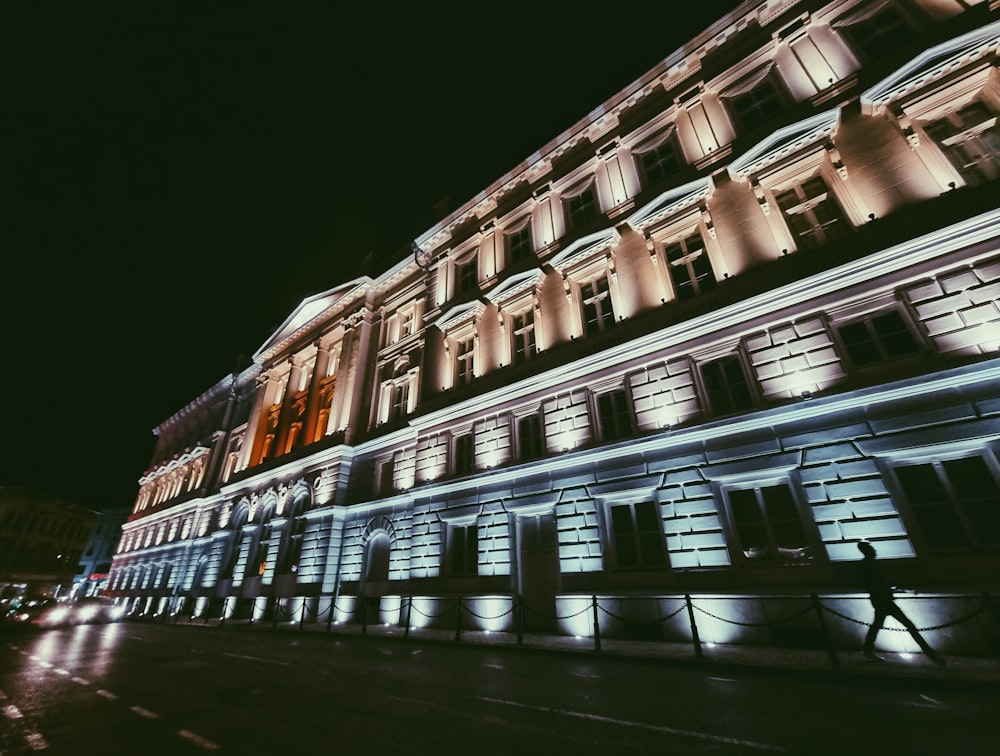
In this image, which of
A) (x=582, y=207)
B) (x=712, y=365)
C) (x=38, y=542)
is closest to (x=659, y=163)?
(x=582, y=207)

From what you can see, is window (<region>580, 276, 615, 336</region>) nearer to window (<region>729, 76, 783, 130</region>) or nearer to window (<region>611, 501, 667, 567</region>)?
window (<region>611, 501, 667, 567</region>)

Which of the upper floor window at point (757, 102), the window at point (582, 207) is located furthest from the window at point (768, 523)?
the window at point (582, 207)

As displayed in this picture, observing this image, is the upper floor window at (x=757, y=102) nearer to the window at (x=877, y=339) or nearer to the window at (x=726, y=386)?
the window at (x=877, y=339)

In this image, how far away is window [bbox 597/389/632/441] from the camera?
1276 cm

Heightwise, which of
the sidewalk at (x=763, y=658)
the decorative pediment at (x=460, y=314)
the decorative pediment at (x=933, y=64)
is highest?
the decorative pediment at (x=933, y=64)

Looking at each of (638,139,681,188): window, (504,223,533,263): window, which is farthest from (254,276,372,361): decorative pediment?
(638,139,681,188): window

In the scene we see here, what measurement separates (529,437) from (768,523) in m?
7.74

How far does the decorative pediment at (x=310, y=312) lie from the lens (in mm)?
27594

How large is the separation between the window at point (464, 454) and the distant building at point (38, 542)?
58.1 meters

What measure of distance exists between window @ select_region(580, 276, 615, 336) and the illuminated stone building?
0.39 feet

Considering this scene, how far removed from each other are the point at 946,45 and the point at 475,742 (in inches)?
732

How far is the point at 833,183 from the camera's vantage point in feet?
37.8

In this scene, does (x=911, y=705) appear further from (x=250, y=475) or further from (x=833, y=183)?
(x=250, y=475)

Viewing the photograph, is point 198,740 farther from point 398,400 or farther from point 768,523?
point 398,400
